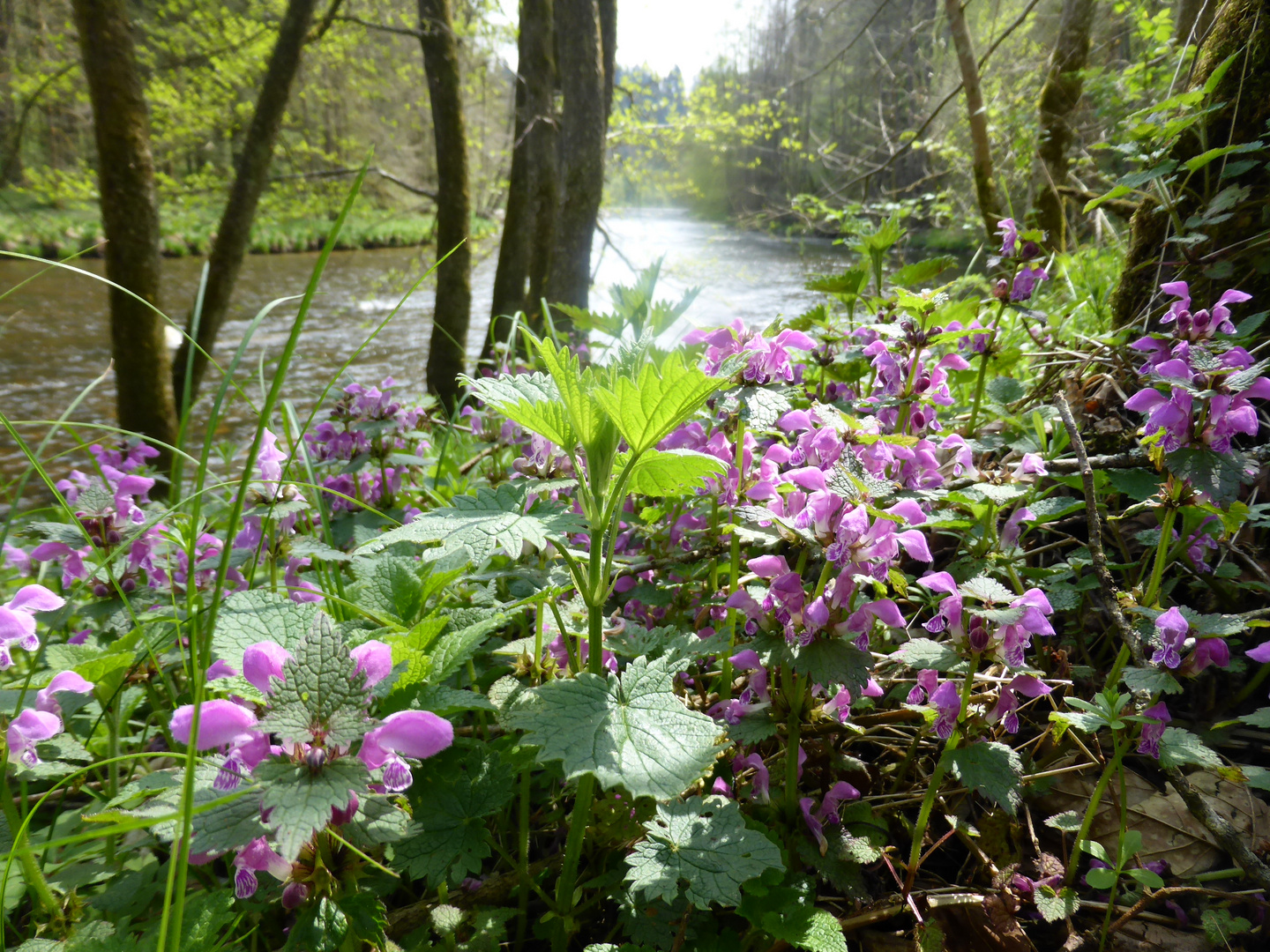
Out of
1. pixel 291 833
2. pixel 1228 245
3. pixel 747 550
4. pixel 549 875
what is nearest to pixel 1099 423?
pixel 1228 245

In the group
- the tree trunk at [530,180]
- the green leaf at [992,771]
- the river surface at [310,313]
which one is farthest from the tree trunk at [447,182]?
the green leaf at [992,771]

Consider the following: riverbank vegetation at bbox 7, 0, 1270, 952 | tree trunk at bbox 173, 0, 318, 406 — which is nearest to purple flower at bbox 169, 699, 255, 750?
riverbank vegetation at bbox 7, 0, 1270, 952

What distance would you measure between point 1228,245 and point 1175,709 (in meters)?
1.15

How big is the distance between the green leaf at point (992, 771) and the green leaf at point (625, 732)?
0.44m

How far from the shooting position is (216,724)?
686 mm

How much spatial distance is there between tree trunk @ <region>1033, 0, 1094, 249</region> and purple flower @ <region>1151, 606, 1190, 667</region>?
13.0 feet

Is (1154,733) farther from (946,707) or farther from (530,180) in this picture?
(530,180)

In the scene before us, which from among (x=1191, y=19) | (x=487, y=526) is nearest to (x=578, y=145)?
(x=1191, y=19)

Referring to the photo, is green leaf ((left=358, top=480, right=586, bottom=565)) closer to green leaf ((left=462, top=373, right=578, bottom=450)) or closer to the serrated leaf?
green leaf ((left=462, top=373, right=578, bottom=450))

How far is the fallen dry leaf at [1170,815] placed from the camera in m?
1.16

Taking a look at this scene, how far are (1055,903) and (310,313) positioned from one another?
1349 cm

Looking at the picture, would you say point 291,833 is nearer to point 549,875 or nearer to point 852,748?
point 549,875

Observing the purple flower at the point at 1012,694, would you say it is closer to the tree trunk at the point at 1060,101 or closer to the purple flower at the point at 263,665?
the purple flower at the point at 263,665

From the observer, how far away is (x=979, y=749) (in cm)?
97
